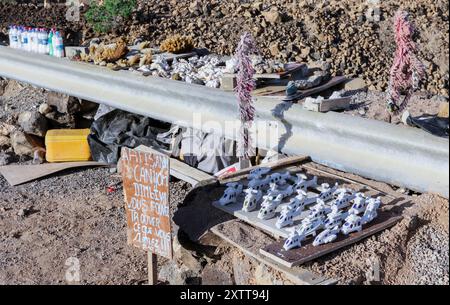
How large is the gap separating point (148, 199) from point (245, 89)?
2084 mm

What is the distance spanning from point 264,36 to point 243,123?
13.4ft

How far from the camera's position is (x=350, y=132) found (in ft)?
22.7

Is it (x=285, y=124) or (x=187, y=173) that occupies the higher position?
(x=285, y=124)

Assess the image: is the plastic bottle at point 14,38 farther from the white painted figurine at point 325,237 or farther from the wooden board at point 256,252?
the white painted figurine at point 325,237

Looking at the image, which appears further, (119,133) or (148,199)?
(119,133)

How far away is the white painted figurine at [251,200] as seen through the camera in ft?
20.5

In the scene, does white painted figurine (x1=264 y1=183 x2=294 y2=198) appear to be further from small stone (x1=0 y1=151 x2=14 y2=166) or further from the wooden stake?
small stone (x1=0 y1=151 x2=14 y2=166)

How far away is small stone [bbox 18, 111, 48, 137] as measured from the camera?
10148 millimetres

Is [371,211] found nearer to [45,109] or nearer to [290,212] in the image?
[290,212]

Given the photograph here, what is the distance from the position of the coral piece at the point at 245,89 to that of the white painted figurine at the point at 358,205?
6.15 feet

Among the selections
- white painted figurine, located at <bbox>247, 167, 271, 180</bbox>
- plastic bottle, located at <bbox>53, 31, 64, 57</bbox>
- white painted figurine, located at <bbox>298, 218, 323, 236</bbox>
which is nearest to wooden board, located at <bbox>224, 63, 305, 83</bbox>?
white painted figurine, located at <bbox>247, 167, 271, 180</bbox>

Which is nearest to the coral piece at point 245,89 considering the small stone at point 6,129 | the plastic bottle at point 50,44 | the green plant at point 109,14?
the small stone at point 6,129

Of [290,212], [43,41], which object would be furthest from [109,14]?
[290,212]

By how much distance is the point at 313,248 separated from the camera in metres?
5.46
